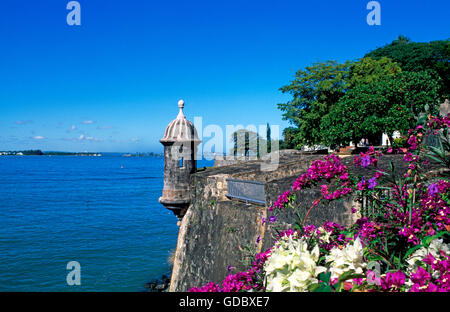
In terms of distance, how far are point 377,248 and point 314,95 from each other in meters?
31.7

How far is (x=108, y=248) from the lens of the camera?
31203mm

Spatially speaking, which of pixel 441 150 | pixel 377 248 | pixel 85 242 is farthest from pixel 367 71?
pixel 377 248

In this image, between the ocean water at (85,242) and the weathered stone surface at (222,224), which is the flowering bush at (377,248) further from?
the ocean water at (85,242)

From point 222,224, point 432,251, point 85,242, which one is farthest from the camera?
point 85,242

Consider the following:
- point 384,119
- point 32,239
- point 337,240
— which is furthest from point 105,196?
point 337,240

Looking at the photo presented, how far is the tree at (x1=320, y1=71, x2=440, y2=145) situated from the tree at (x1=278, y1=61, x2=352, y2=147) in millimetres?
7656

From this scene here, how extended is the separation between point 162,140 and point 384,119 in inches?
546

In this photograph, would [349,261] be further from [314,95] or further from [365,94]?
[314,95]

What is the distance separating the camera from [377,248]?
3.19 meters

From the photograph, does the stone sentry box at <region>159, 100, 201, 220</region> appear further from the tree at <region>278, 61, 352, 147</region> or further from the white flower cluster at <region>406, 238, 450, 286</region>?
the tree at <region>278, 61, 352, 147</region>

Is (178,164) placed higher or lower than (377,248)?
higher

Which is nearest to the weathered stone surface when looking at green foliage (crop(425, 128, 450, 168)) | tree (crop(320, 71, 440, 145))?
green foliage (crop(425, 128, 450, 168))

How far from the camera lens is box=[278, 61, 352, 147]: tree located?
3216 cm
